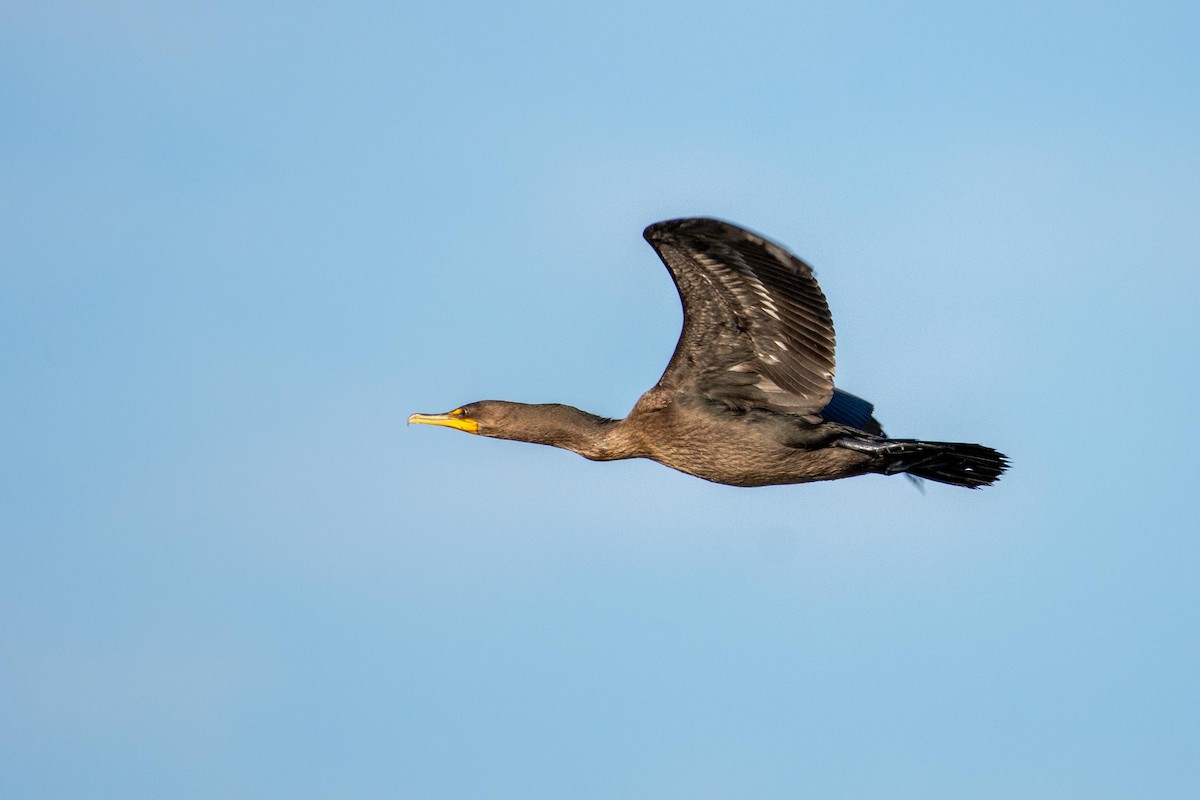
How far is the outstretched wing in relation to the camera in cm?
1255

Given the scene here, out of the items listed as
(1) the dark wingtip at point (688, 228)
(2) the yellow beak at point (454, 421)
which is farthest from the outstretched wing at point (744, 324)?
(2) the yellow beak at point (454, 421)

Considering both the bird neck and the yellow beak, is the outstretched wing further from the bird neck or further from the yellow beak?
the yellow beak

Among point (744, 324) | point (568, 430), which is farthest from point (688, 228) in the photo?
point (568, 430)

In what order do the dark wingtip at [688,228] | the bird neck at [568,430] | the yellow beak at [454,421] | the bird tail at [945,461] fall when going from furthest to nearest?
1. the yellow beak at [454,421]
2. the bird neck at [568,430]
3. the bird tail at [945,461]
4. the dark wingtip at [688,228]

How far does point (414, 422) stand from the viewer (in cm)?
1505

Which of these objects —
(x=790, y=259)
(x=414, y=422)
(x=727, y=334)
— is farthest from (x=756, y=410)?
(x=414, y=422)

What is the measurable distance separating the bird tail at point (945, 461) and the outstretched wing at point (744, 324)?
2.12 feet

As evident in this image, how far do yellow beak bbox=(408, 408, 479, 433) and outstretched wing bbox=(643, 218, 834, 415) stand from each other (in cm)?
171

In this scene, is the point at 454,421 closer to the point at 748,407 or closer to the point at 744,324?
the point at 748,407

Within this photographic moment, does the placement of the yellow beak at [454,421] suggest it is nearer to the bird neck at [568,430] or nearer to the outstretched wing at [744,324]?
the bird neck at [568,430]

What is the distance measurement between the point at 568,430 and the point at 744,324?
5.43 feet

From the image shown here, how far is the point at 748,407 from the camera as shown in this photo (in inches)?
534

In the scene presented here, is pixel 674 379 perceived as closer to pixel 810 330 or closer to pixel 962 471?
pixel 810 330

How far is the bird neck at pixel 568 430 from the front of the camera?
14.0 meters
